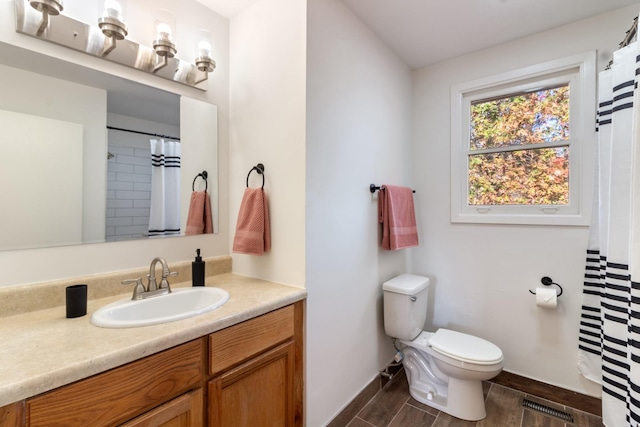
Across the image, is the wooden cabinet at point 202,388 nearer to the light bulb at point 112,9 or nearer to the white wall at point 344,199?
the white wall at point 344,199

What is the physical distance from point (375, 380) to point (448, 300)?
0.85m

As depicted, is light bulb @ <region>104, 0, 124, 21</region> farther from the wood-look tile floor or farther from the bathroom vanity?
the wood-look tile floor

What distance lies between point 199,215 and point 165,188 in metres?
0.23

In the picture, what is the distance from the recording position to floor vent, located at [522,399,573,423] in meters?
1.68

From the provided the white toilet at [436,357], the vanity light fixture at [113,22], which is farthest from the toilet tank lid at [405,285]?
the vanity light fixture at [113,22]

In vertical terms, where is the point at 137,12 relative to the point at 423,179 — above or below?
above

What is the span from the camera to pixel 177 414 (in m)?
0.93

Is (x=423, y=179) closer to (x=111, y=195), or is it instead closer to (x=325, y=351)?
(x=325, y=351)

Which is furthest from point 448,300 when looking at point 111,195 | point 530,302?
point 111,195

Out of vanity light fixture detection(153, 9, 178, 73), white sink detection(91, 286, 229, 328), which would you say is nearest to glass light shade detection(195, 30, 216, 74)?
vanity light fixture detection(153, 9, 178, 73)

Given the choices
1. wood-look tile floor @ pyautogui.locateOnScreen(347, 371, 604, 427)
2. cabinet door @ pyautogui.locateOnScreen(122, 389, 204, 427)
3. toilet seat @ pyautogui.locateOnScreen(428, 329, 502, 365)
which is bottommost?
wood-look tile floor @ pyautogui.locateOnScreen(347, 371, 604, 427)

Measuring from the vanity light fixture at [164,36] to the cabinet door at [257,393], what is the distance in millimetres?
1472

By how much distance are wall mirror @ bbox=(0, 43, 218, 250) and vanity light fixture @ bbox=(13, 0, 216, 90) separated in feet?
0.29

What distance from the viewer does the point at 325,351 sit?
5.10 ft
